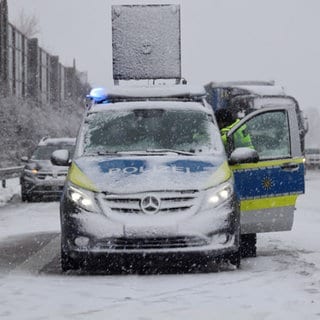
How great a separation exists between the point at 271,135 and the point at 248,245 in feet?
4.37

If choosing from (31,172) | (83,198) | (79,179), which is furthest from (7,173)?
(83,198)

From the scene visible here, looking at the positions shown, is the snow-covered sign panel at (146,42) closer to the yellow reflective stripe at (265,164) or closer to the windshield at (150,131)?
the windshield at (150,131)

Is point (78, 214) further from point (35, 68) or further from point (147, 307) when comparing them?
point (35, 68)

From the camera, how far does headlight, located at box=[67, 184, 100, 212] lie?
8.13m

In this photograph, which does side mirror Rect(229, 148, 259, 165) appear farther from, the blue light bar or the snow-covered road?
the blue light bar

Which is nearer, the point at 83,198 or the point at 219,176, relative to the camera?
the point at 83,198

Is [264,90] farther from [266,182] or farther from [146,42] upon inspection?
[266,182]

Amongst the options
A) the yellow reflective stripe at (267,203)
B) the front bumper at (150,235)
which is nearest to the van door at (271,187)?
the yellow reflective stripe at (267,203)

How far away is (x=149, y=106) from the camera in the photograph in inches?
381

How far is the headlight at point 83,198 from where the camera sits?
26.7 ft

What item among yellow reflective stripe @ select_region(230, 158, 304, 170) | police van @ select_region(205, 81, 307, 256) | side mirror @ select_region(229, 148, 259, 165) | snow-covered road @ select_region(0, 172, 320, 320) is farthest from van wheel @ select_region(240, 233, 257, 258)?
side mirror @ select_region(229, 148, 259, 165)

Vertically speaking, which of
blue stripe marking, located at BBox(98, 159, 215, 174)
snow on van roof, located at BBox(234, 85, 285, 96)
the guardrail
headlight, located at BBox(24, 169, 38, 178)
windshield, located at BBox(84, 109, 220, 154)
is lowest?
the guardrail

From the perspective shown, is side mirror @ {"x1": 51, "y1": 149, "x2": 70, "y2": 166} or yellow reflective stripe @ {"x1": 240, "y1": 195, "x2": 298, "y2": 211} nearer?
yellow reflective stripe @ {"x1": 240, "y1": 195, "x2": 298, "y2": 211}

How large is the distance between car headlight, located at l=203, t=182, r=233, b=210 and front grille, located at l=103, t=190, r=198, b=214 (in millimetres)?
123
